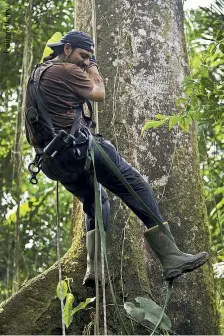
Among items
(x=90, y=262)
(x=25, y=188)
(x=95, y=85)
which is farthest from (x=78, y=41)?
(x=25, y=188)

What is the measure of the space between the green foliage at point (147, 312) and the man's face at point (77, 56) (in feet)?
4.80

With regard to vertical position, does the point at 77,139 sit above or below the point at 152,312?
above

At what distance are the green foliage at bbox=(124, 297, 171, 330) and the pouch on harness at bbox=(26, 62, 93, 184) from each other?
2.82 ft

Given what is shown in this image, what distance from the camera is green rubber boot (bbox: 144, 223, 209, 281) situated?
416 centimetres

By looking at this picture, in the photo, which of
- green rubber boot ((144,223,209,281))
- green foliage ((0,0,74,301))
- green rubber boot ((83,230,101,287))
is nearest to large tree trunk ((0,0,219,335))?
green rubber boot ((83,230,101,287))

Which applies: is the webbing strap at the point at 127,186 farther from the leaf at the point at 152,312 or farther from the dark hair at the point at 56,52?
the dark hair at the point at 56,52

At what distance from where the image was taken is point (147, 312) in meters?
4.20

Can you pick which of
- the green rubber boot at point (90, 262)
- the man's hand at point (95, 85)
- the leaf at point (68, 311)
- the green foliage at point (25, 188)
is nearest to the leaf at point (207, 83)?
the man's hand at point (95, 85)

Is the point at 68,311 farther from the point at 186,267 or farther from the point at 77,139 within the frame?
the point at 77,139

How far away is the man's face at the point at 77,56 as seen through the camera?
4.36 m

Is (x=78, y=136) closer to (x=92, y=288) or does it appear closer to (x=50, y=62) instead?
(x=50, y=62)

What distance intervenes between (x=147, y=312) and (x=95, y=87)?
1356mm

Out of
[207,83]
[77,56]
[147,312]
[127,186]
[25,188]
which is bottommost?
[147,312]

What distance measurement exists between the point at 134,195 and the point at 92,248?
670 millimetres
